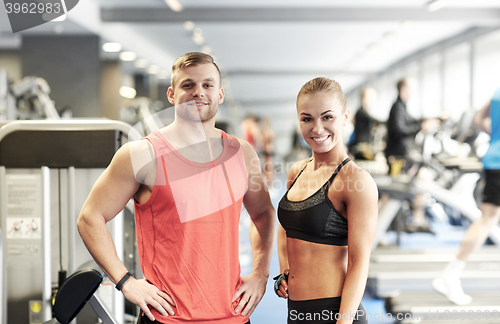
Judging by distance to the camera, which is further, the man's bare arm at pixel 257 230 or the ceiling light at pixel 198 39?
the ceiling light at pixel 198 39

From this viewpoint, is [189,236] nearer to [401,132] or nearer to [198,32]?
[401,132]

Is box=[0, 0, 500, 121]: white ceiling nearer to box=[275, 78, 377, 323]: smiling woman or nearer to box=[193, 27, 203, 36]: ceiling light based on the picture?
box=[193, 27, 203, 36]: ceiling light

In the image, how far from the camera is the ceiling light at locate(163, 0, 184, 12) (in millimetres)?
5949

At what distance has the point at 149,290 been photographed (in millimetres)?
1161

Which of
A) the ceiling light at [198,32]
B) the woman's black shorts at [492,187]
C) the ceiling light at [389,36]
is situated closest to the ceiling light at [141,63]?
the ceiling light at [198,32]

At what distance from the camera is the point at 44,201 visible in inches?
69.0

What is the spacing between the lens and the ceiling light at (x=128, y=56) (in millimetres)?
8406

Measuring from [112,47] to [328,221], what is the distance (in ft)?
25.0

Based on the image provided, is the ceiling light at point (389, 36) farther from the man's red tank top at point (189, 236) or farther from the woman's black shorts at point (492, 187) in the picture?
the man's red tank top at point (189, 236)

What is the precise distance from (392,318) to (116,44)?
679cm

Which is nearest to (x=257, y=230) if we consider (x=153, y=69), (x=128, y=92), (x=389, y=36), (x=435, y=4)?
(x=435, y=4)

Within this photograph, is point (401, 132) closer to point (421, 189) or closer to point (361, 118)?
point (361, 118)

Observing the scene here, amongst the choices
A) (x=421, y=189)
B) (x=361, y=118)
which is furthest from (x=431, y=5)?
(x=421, y=189)

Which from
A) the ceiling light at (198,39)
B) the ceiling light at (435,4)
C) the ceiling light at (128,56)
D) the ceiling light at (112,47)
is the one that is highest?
the ceiling light at (198,39)
